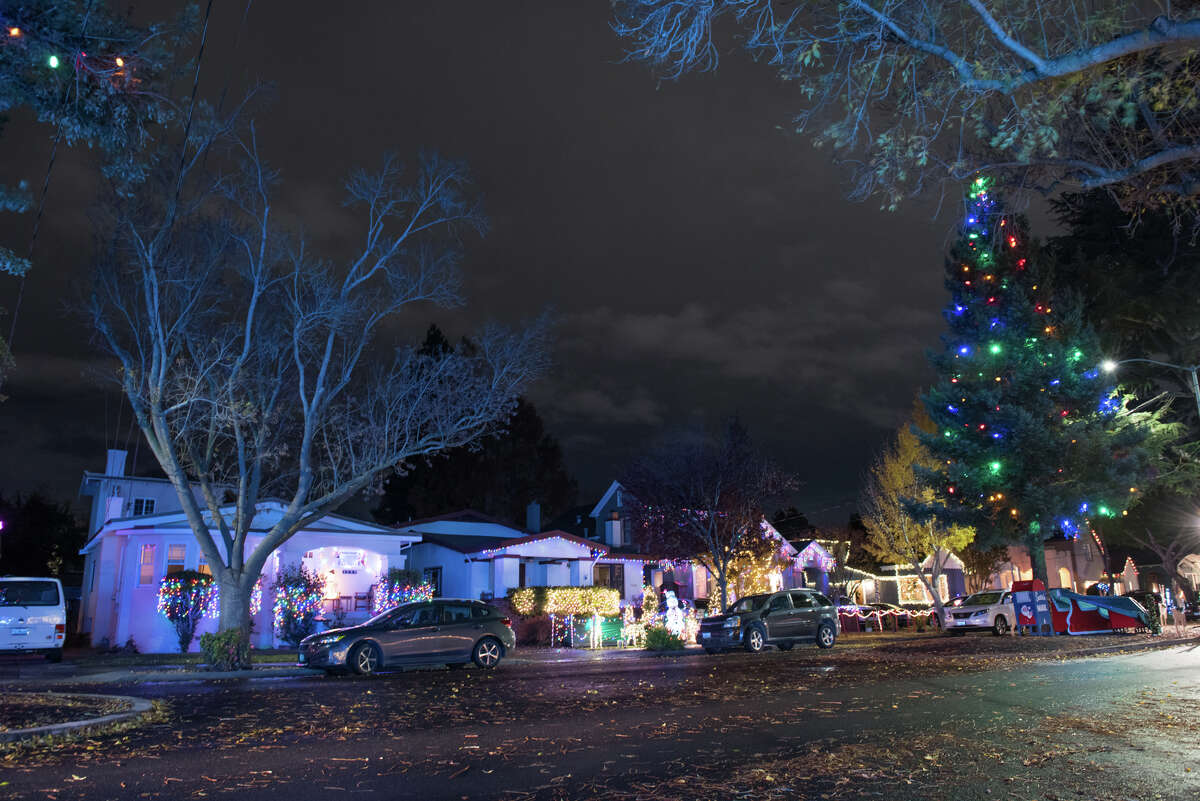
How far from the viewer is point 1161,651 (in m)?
18.3

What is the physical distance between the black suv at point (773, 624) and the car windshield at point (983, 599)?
305 inches

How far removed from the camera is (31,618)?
20516mm

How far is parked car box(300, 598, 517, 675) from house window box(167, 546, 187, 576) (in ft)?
31.4

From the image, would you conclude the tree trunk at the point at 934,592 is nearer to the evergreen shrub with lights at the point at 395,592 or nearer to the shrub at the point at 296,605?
the evergreen shrub with lights at the point at 395,592

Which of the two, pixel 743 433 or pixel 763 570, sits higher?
pixel 743 433

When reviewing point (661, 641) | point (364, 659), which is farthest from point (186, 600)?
point (661, 641)

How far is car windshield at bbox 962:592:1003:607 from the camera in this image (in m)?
28.3

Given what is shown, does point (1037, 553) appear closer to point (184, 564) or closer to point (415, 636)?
point (415, 636)

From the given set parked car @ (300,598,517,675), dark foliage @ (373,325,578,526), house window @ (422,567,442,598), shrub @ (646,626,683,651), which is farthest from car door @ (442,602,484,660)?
dark foliage @ (373,325,578,526)

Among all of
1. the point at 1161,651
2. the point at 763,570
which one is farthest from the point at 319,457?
the point at 1161,651

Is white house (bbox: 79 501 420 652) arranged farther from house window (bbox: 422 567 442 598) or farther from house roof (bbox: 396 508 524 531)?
house roof (bbox: 396 508 524 531)

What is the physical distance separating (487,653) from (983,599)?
61.0 ft

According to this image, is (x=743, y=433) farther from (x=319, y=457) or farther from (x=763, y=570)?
(x=319, y=457)

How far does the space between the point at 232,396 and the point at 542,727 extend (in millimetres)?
13914
